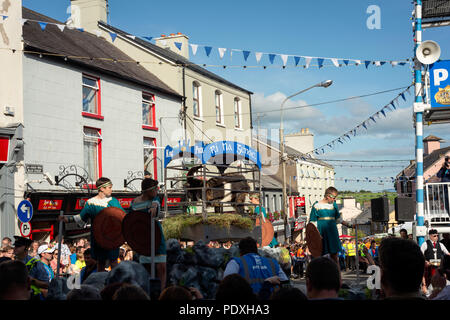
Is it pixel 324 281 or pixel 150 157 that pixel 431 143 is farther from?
pixel 324 281

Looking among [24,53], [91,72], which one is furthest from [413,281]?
[91,72]

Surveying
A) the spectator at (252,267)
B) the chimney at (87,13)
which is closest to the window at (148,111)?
the chimney at (87,13)

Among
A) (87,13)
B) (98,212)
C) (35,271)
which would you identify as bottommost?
(35,271)

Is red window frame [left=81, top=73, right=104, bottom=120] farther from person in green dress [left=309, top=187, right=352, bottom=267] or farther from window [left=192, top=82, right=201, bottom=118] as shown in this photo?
person in green dress [left=309, top=187, right=352, bottom=267]

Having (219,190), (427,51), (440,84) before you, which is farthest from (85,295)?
(440,84)

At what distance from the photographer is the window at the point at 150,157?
23.8m

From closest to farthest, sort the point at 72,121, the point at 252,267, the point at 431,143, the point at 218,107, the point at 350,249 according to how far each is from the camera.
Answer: the point at 252,267 → the point at 72,121 → the point at 350,249 → the point at 218,107 → the point at 431,143

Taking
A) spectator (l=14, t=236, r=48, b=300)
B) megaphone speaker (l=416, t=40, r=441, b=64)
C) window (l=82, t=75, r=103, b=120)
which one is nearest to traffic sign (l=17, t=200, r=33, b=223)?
window (l=82, t=75, r=103, b=120)

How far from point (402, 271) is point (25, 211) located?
547 inches

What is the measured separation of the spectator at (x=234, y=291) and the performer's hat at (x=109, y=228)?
3290 mm

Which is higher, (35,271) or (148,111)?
(148,111)

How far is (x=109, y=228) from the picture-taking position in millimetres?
6805

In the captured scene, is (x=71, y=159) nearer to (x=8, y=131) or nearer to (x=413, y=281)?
(x=8, y=131)

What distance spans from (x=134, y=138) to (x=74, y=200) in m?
4.59
